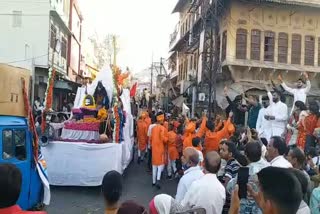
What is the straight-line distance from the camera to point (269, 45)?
26.8 meters

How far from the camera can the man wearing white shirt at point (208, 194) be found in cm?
503

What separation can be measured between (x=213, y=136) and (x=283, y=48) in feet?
52.9

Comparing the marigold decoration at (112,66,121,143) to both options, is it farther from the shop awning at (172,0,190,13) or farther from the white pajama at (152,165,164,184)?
the shop awning at (172,0,190,13)

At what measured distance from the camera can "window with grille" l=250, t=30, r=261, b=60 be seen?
2644 centimetres

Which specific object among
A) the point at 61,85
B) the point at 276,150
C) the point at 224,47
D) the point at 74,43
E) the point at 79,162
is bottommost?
the point at 79,162

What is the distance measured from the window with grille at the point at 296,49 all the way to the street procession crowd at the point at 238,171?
13905mm

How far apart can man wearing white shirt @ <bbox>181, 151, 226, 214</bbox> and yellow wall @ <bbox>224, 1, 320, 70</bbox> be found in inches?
827

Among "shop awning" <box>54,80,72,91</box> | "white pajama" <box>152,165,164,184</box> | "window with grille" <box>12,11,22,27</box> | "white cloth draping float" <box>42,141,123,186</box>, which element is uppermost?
"window with grille" <box>12,11,22,27</box>

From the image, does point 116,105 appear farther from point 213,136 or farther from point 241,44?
point 241,44

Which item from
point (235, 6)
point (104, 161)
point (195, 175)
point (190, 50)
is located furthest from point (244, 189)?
point (190, 50)

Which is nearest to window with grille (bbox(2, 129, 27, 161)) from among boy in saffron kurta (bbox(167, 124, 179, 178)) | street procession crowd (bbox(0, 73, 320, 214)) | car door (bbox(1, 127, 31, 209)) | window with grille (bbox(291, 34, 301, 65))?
car door (bbox(1, 127, 31, 209))

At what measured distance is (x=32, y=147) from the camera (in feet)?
27.5

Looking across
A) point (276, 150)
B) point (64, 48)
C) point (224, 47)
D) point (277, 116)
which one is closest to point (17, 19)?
point (64, 48)

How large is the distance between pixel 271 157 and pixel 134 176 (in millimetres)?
9060
